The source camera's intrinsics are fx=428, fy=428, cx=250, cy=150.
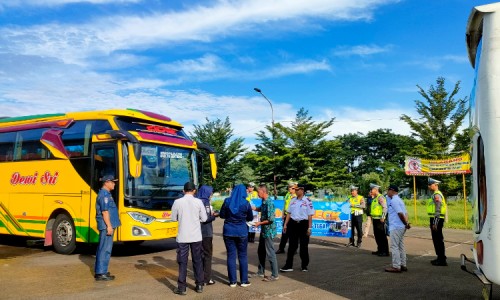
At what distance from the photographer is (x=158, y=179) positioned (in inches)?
414

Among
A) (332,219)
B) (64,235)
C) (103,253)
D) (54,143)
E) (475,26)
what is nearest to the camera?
(475,26)

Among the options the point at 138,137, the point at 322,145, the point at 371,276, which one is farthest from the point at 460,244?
the point at 322,145

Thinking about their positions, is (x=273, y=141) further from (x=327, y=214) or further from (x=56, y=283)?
(x=56, y=283)

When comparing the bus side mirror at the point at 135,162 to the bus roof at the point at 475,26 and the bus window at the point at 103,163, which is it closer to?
the bus window at the point at 103,163

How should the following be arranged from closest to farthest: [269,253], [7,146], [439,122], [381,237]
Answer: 1. [269,253]
2. [381,237]
3. [7,146]
4. [439,122]

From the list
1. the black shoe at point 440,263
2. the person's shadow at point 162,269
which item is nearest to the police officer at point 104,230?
the person's shadow at point 162,269

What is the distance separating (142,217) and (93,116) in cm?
302

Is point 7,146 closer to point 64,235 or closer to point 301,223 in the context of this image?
point 64,235

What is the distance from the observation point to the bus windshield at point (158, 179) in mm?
10000

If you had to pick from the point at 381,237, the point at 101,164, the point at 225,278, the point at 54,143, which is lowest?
the point at 225,278

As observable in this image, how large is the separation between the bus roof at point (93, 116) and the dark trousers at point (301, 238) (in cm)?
472

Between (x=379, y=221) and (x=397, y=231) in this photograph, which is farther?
(x=379, y=221)

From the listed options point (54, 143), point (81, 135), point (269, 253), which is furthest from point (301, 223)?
point (54, 143)

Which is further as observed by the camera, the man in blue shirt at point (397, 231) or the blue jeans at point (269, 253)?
the man in blue shirt at point (397, 231)
